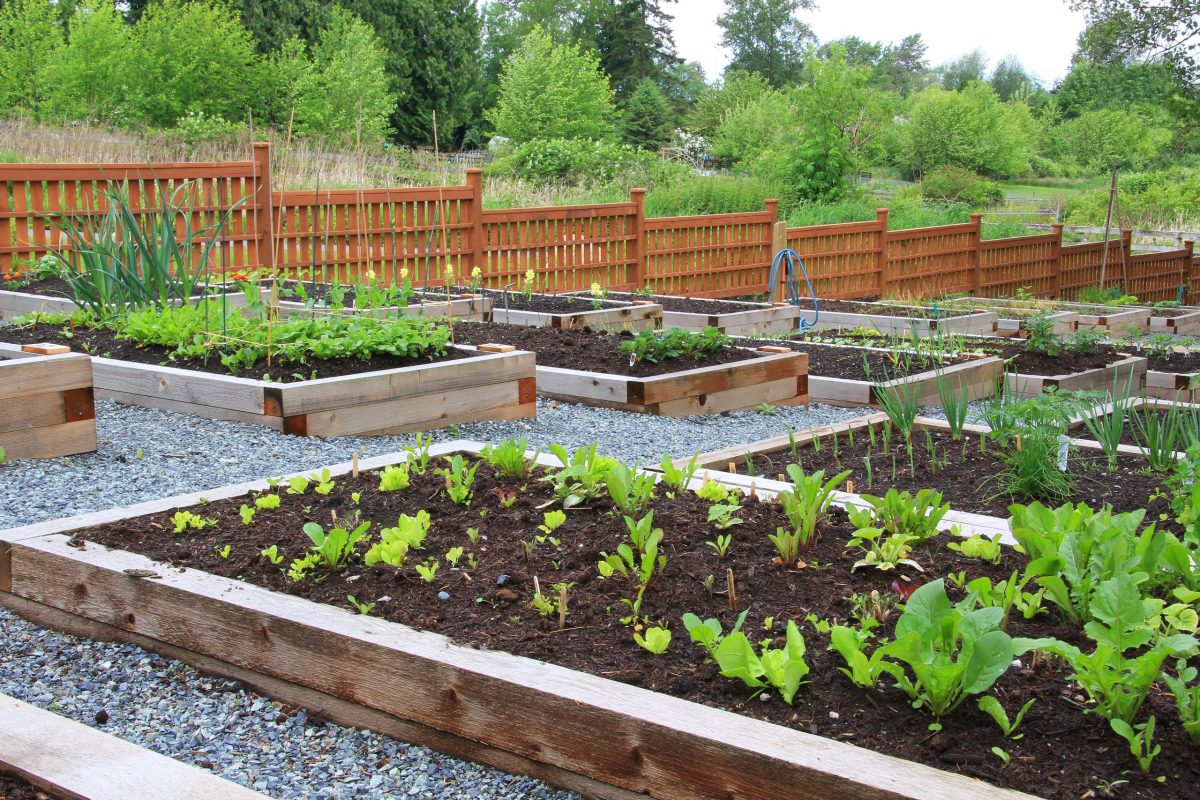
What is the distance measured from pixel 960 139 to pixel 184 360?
34.9 m

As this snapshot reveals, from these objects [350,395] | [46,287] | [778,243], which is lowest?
[350,395]

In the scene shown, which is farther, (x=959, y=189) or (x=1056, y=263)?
(x=959, y=189)

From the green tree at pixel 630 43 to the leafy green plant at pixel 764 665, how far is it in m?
46.3

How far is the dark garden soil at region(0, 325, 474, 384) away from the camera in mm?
4914

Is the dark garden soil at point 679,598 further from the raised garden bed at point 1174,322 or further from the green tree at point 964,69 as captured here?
the green tree at point 964,69

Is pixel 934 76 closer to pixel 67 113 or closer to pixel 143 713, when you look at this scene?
pixel 67 113

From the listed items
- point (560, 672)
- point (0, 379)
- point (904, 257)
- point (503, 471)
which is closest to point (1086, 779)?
point (560, 672)

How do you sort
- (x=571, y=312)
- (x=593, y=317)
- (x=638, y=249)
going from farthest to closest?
(x=638, y=249), (x=571, y=312), (x=593, y=317)

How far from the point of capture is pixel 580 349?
6438 mm

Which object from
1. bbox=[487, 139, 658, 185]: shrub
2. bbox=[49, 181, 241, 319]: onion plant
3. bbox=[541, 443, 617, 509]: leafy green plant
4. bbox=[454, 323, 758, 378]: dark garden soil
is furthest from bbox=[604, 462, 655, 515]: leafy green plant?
bbox=[487, 139, 658, 185]: shrub

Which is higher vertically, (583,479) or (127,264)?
(127,264)

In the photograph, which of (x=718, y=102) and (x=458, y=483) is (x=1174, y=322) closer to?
(x=458, y=483)

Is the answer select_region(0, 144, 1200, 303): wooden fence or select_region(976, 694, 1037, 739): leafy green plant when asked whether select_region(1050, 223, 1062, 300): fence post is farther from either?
select_region(976, 694, 1037, 739): leafy green plant

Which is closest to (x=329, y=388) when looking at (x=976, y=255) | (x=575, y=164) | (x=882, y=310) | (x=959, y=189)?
(x=882, y=310)
